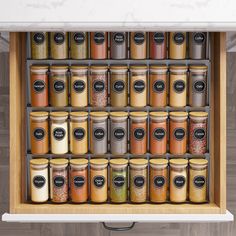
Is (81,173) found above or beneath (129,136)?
beneath

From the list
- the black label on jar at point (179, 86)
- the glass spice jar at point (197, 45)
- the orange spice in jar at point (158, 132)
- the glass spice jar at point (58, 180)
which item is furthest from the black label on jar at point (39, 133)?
the glass spice jar at point (197, 45)

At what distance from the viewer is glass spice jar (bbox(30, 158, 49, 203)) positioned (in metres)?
Result: 2.09

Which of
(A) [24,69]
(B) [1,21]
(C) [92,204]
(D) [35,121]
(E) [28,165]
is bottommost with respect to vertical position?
(C) [92,204]

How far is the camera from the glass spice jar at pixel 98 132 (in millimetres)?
2119

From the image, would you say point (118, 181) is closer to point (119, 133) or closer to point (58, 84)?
point (119, 133)

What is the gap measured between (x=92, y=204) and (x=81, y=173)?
0.42 ft

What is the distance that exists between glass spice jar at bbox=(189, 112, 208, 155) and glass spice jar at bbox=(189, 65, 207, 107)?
0.16ft

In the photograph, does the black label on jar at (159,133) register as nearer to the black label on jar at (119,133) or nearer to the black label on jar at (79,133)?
the black label on jar at (119,133)

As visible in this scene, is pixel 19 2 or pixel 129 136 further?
pixel 129 136

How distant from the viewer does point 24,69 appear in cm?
216

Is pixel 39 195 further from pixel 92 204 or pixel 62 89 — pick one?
pixel 62 89

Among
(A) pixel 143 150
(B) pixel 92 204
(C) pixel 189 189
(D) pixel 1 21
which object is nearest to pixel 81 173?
(B) pixel 92 204

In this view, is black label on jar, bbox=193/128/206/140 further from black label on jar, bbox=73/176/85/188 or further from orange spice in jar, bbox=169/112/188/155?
black label on jar, bbox=73/176/85/188

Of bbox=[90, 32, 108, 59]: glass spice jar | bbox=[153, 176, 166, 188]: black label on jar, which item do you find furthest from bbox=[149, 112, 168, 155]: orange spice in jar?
bbox=[90, 32, 108, 59]: glass spice jar
